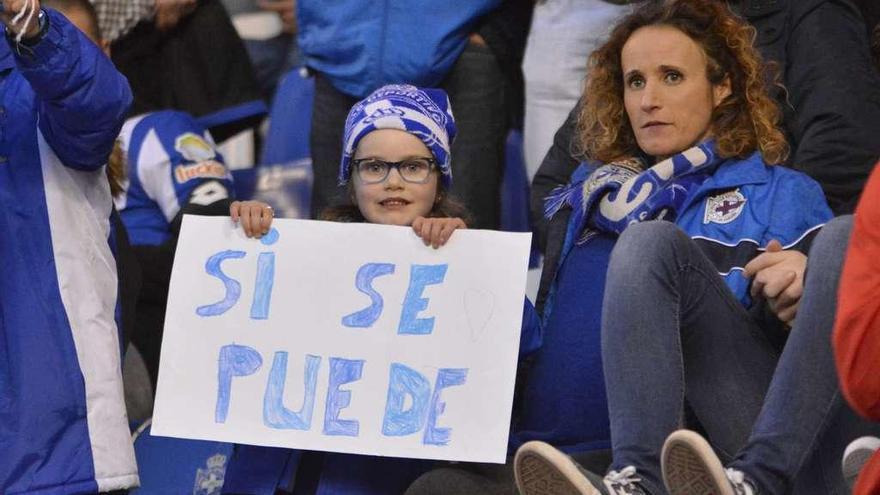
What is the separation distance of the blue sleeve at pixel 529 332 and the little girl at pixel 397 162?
0.26 m

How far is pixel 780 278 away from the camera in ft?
12.3

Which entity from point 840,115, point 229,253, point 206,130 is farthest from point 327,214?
point 206,130

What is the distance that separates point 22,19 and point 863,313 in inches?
68.5

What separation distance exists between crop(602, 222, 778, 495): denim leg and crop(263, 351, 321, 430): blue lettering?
2.23ft

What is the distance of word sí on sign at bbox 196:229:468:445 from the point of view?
12.9 feet

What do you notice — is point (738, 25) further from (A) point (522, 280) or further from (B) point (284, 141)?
(B) point (284, 141)

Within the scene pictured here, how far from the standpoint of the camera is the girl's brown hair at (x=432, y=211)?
4.29m

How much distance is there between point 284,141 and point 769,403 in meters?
2.71

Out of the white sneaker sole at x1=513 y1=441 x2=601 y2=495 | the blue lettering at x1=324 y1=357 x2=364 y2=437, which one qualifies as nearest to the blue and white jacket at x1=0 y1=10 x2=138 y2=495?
the blue lettering at x1=324 y1=357 x2=364 y2=437

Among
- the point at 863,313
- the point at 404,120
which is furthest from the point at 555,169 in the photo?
→ the point at 863,313

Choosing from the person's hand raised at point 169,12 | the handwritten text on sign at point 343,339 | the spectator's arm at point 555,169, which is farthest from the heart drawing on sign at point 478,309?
the person's hand raised at point 169,12

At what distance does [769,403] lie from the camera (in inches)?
140

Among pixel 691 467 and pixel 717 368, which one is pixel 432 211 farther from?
pixel 691 467

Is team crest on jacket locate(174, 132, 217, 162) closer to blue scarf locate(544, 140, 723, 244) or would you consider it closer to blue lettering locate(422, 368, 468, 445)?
blue scarf locate(544, 140, 723, 244)
